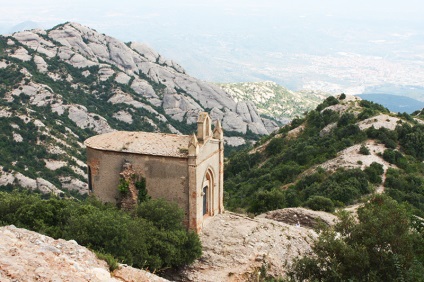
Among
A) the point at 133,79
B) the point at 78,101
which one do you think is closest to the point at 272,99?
the point at 133,79

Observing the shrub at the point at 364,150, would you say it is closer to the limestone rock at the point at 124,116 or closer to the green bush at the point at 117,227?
the green bush at the point at 117,227

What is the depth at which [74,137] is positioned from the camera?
254ft

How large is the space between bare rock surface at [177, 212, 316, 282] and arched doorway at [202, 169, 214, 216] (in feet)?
1.91

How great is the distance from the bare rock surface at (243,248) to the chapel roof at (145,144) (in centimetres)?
483

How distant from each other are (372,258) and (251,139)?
87690 mm

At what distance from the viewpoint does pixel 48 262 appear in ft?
42.2

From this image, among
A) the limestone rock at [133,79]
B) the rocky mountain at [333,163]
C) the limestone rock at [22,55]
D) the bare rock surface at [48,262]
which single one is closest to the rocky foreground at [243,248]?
the bare rock surface at [48,262]

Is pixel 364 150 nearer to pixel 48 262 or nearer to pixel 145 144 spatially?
pixel 145 144

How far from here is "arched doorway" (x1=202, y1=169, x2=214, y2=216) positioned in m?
28.0

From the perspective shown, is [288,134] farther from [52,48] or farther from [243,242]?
[52,48]

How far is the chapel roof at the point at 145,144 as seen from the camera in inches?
1017

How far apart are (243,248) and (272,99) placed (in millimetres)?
145942

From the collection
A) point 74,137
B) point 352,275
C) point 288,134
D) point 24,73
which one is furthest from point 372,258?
point 24,73

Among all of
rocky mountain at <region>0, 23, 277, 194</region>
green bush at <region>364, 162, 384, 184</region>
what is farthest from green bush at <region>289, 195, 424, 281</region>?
rocky mountain at <region>0, 23, 277, 194</region>
